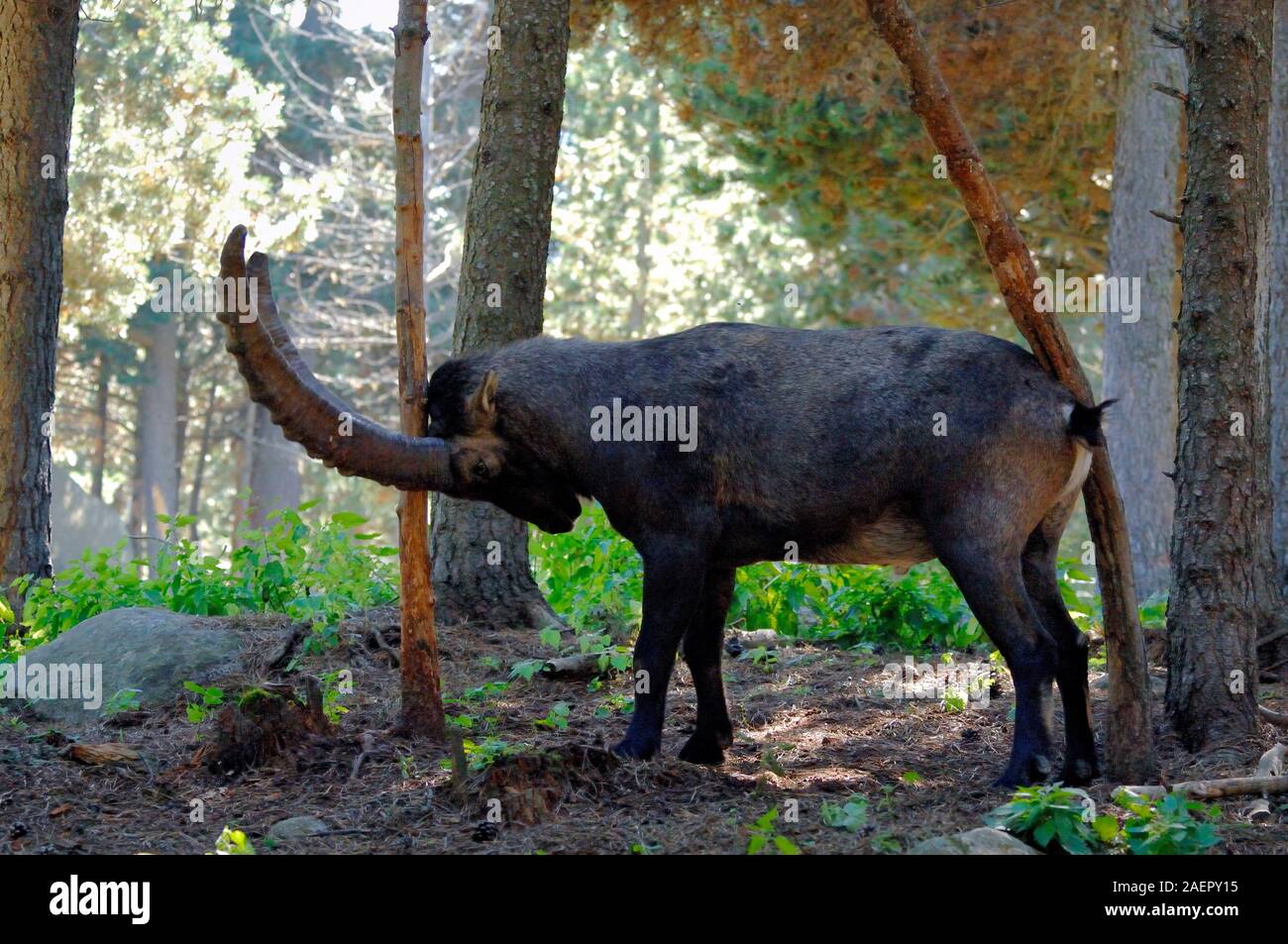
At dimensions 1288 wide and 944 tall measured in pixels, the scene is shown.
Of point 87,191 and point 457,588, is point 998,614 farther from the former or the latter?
point 87,191

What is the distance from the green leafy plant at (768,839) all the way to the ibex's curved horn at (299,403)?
2.26 m

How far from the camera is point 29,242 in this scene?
932cm

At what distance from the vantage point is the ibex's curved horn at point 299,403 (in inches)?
213

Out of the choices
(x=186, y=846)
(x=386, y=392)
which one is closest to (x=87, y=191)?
(x=386, y=392)

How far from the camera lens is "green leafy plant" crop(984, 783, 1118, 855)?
4652mm

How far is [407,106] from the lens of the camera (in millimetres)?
6305

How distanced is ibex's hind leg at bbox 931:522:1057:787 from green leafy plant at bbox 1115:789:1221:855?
3.13 ft

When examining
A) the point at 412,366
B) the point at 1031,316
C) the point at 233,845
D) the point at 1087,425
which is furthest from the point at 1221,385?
the point at 233,845

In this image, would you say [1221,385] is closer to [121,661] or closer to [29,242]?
[121,661]

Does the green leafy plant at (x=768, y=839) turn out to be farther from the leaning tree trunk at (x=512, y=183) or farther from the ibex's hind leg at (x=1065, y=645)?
the leaning tree trunk at (x=512, y=183)

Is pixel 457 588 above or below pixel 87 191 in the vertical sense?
below

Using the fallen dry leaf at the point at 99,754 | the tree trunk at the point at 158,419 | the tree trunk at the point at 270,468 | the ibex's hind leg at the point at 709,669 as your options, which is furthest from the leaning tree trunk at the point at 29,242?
the tree trunk at the point at 270,468

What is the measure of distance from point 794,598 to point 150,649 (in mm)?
4211

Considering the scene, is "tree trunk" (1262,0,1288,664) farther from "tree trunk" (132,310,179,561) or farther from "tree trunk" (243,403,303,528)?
"tree trunk" (243,403,303,528)
